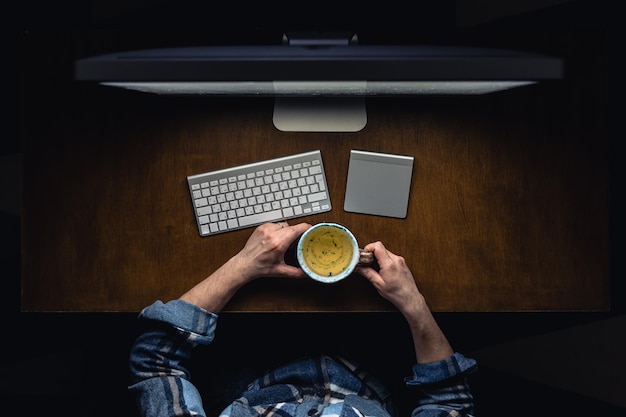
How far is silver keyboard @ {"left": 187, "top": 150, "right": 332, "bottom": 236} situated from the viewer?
124 centimetres

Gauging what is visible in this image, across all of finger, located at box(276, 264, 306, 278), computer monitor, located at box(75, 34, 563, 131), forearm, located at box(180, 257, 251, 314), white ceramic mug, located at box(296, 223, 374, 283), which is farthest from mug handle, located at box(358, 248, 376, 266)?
computer monitor, located at box(75, 34, 563, 131)

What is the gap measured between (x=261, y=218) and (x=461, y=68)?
1.87ft

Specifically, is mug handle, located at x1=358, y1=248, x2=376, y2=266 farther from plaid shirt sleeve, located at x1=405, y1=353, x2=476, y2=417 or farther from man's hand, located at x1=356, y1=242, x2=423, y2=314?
plaid shirt sleeve, located at x1=405, y1=353, x2=476, y2=417

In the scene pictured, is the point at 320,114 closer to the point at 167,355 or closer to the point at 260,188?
the point at 260,188

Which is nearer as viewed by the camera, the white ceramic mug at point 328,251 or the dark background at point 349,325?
the white ceramic mug at point 328,251

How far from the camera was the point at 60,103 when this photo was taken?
124 cm

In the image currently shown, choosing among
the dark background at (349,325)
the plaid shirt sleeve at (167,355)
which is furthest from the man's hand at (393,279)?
the dark background at (349,325)

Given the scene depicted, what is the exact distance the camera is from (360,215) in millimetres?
1248

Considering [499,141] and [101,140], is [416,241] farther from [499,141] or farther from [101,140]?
[101,140]

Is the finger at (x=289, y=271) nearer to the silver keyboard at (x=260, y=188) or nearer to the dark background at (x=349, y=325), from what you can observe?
the silver keyboard at (x=260, y=188)

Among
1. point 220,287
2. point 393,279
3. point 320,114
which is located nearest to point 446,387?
point 393,279

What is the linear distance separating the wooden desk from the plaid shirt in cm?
9

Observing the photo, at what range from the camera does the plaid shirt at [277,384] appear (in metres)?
1.19

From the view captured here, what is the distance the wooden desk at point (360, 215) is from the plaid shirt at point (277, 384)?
0.29 feet
